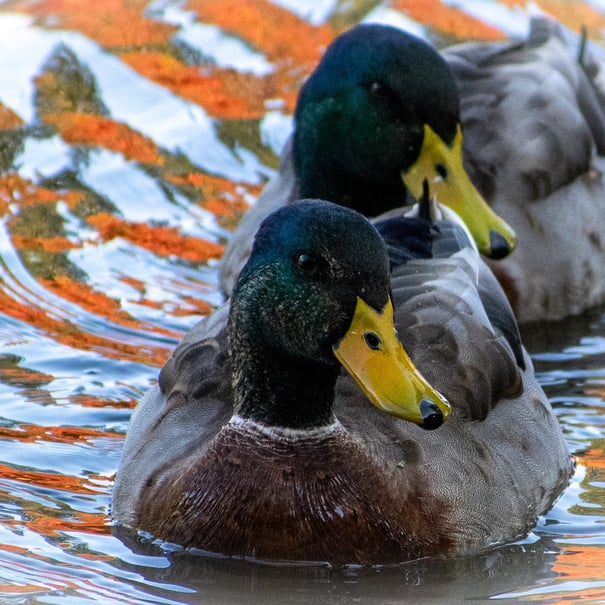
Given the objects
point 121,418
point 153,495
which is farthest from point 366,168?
point 153,495

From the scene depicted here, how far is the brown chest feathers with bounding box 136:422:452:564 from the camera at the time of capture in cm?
590

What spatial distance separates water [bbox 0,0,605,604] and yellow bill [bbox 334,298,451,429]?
673 millimetres

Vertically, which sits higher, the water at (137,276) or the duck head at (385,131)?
the duck head at (385,131)

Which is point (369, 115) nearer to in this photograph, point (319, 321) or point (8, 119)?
point (319, 321)

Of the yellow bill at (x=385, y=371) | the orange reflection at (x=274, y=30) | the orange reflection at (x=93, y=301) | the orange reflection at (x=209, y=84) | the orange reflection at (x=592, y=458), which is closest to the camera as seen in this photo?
the yellow bill at (x=385, y=371)

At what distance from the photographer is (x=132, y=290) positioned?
9383mm

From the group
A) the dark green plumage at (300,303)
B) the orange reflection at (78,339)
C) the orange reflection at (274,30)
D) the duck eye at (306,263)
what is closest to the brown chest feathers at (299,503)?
the dark green plumage at (300,303)

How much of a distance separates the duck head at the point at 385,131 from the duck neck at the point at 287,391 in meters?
2.39

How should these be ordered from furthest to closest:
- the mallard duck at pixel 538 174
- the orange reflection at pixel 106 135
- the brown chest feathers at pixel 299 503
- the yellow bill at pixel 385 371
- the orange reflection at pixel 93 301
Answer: the orange reflection at pixel 106 135 < the mallard duck at pixel 538 174 < the orange reflection at pixel 93 301 < the brown chest feathers at pixel 299 503 < the yellow bill at pixel 385 371

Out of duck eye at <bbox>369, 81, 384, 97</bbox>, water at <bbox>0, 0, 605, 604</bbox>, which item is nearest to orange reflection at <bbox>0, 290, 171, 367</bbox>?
water at <bbox>0, 0, 605, 604</bbox>

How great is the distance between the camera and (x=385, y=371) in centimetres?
572

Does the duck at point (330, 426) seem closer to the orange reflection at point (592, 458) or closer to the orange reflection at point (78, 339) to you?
the orange reflection at point (592, 458)

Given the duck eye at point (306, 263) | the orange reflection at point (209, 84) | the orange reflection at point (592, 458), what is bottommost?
the orange reflection at point (209, 84)

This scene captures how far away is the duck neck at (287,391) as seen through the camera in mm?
5910
